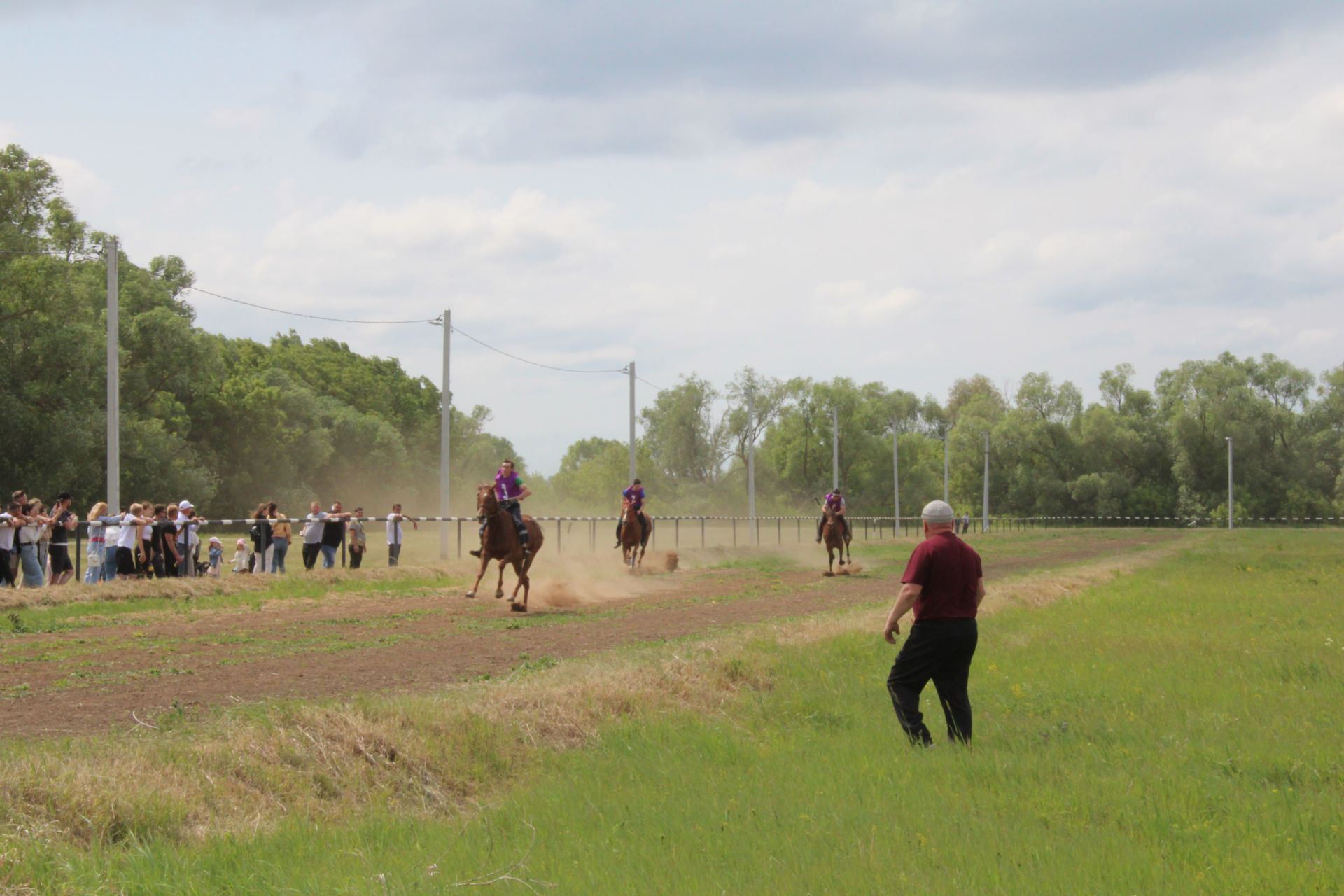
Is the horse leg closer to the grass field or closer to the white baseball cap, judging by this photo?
the grass field

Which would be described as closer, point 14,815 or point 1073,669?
point 14,815

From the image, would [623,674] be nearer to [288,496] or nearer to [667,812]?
[667,812]

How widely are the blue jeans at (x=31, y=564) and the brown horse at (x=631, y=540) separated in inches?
551

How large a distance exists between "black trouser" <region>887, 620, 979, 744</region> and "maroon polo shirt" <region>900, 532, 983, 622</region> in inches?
2.8

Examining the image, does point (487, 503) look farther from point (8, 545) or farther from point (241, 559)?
point (241, 559)

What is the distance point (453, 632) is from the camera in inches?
679

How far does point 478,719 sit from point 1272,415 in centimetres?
11171

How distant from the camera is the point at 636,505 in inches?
1249

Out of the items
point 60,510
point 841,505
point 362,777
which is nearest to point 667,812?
point 362,777

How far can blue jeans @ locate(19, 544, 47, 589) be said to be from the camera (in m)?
20.5

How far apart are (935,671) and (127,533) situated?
57.8 feet

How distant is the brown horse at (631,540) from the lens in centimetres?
3169

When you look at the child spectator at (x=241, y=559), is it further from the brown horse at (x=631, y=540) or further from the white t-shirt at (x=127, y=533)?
the brown horse at (x=631, y=540)

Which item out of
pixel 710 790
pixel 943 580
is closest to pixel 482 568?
pixel 943 580
